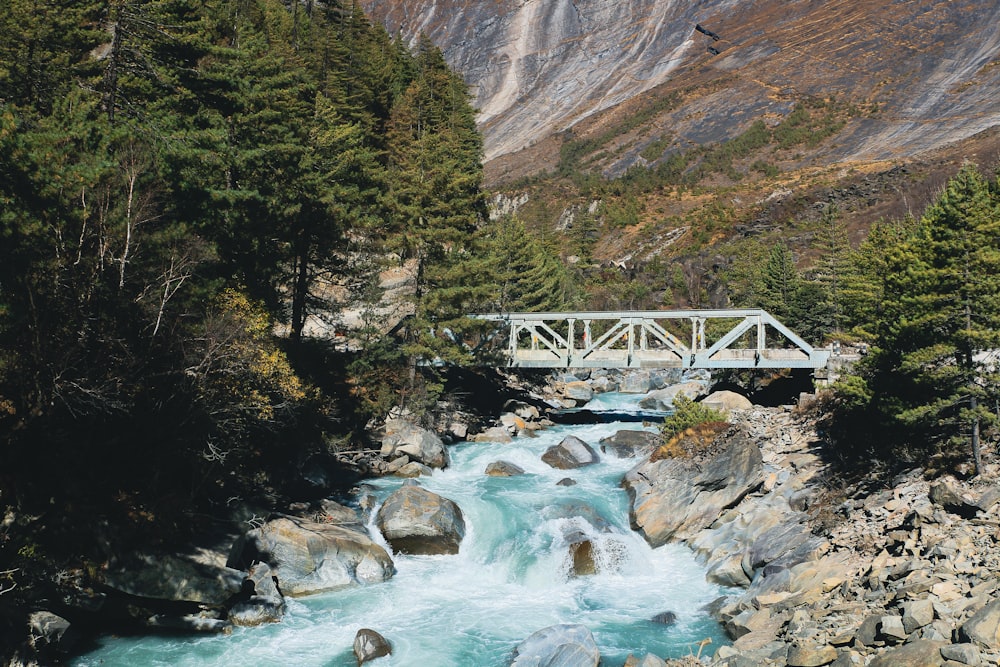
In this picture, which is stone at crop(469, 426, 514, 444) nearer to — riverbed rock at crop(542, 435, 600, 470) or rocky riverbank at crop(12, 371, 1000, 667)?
riverbed rock at crop(542, 435, 600, 470)

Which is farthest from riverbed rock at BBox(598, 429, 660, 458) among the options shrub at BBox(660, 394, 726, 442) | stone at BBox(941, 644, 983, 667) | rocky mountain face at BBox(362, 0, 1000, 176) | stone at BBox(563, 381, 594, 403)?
rocky mountain face at BBox(362, 0, 1000, 176)

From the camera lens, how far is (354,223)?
27.0 meters

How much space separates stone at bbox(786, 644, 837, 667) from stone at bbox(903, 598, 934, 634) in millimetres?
1282

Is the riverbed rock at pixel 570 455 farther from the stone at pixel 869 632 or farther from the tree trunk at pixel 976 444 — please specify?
the stone at pixel 869 632

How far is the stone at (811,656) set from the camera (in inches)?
463

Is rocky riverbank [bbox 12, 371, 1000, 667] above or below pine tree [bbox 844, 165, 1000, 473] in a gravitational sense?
below

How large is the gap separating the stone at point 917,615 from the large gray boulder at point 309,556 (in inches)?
490

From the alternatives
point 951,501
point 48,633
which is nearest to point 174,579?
point 48,633

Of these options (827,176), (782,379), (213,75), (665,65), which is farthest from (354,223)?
(665,65)

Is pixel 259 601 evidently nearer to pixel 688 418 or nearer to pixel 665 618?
pixel 665 618

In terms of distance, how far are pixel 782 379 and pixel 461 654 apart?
90.2 feet

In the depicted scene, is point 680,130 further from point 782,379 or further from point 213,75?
point 213,75

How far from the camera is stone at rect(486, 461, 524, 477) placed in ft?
89.1

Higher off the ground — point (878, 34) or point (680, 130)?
point (878, 34)
